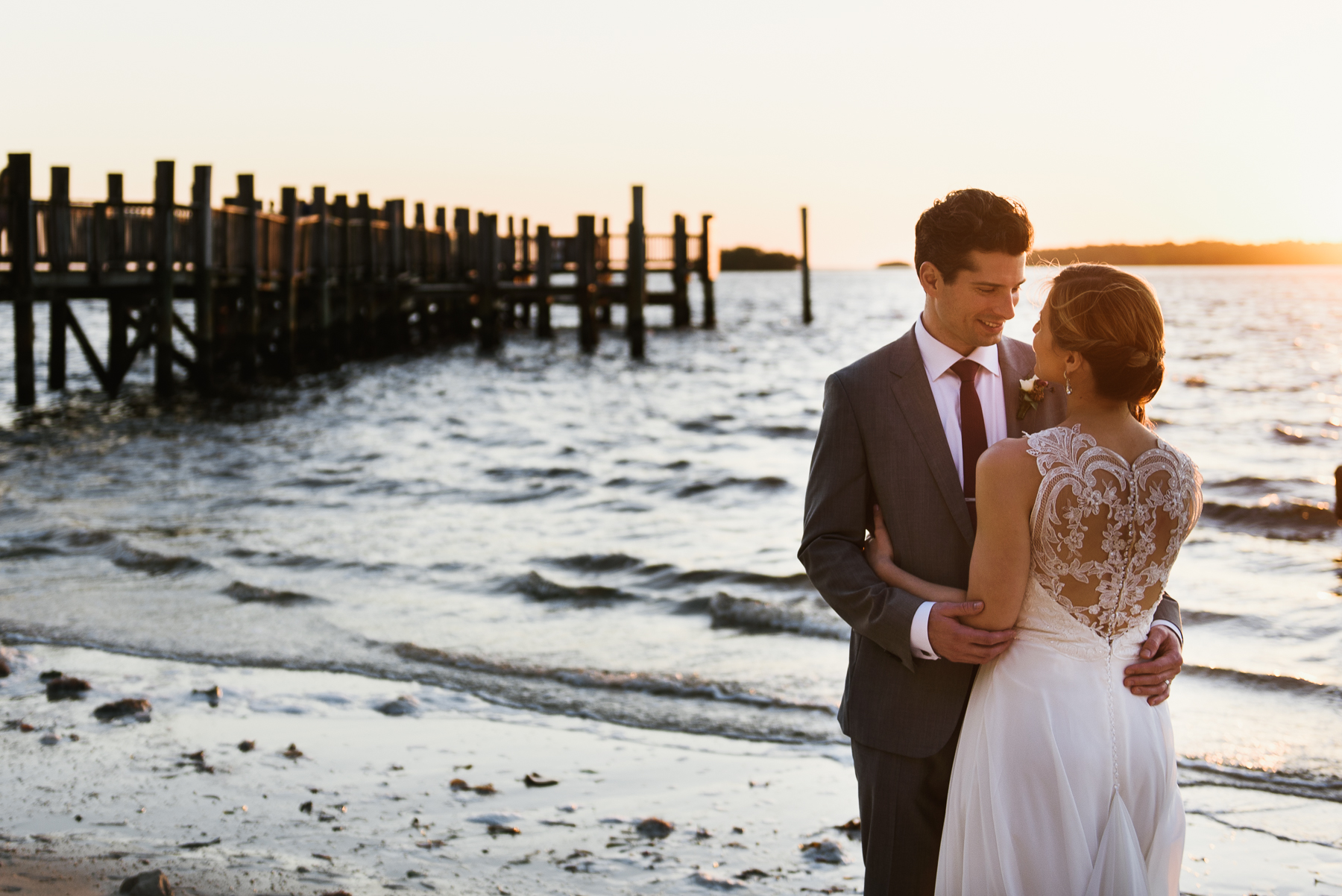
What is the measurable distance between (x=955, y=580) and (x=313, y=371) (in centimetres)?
2433

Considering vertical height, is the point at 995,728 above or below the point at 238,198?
below

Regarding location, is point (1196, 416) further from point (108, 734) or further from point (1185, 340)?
point (1185, 340)

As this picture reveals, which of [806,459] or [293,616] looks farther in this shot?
[806,459]

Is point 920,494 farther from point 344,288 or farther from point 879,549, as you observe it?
point 344,288

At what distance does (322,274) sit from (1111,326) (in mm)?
23592

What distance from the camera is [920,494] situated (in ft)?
8.46

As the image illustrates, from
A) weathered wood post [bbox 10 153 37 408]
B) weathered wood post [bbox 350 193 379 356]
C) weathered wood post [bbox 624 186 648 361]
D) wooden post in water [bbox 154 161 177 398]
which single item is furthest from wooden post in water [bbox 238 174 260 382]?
weathered wood post [bbox 624 186 648 361]

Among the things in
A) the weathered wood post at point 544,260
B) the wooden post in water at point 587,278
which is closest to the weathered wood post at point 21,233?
the wooden post in water at point 587,278

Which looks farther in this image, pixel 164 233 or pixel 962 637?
pixel 164 233

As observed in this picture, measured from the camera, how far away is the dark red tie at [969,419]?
8.61 feet

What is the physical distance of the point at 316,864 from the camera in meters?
3.83

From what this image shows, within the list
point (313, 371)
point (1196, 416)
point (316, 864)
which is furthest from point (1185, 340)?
point (316, 864)

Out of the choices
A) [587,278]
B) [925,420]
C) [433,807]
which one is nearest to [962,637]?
[925,420]

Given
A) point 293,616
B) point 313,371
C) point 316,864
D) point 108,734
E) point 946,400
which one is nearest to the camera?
point 946,400
